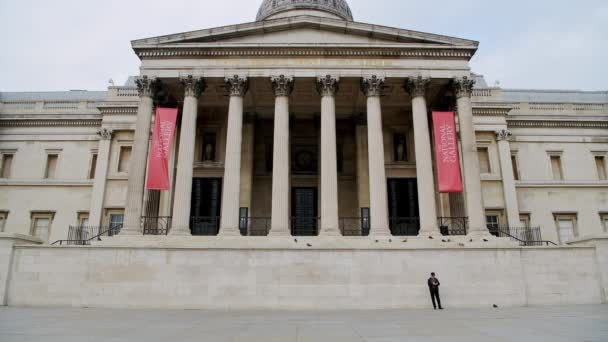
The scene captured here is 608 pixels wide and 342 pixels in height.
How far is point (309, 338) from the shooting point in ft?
27.2

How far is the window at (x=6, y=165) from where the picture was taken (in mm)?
29172

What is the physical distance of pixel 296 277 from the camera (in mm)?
16688

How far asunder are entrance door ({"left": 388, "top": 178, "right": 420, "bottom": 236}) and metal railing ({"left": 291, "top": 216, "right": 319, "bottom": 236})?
4.18 m

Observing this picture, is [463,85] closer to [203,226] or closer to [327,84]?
[327,84]

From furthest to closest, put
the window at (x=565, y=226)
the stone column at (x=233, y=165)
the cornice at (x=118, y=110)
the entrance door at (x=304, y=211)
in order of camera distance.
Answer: the cornice at (x=118, y=110) < the window at (x=565, y=226) < the entrance door at (x=304, y=211) < the stone column at (x=233, y=165)

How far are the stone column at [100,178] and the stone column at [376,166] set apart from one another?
18.0 meters

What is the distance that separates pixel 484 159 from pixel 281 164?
636 inches

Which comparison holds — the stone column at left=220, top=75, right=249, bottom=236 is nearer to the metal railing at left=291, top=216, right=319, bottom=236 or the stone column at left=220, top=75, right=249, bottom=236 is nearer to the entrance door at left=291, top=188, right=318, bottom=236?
the metal railing at left=291, top=216, right=319, bottom=236

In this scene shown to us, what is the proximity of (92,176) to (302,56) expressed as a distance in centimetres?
1791

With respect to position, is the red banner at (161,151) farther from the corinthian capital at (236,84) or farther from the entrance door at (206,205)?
the entrance door at (206,205)

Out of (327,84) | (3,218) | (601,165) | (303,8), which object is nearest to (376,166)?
(327,84)

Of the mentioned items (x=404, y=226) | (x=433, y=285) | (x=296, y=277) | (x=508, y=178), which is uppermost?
(x=508, y=178)

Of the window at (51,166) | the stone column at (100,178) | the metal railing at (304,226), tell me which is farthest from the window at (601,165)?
the window at (51,166)

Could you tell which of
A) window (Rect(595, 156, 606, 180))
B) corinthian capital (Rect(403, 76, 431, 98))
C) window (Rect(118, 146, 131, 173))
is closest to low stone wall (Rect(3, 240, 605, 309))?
corinthian capital (Rect(403, 76, 431, 98))
